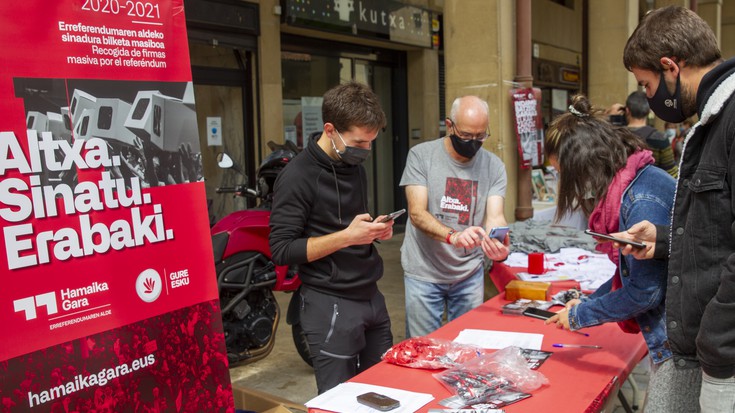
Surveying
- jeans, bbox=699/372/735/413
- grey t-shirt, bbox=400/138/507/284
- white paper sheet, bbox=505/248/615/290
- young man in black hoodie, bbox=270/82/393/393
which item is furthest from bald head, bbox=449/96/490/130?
jeans, bbox=699/372/735/413

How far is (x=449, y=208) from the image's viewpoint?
3.41 m

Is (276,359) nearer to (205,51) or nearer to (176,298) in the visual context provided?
(176,298)

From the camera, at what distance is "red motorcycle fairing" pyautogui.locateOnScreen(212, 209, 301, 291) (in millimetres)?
4246

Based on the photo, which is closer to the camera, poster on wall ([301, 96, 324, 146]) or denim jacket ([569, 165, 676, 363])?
denim jacket ([569, 165, 676, 363])

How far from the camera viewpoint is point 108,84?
1.87 meters

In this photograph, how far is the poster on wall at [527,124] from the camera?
5.96 metres

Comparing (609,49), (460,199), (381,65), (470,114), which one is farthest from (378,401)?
(609,49)

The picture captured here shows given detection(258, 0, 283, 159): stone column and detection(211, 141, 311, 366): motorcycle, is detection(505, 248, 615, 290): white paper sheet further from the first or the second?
detection(258, 0, 283, 159): stone column

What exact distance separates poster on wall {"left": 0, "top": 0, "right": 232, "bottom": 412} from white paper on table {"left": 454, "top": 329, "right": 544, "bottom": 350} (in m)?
1.04

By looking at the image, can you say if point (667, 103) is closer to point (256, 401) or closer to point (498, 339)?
point (498, 339)

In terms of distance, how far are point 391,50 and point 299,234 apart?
7.86 metres

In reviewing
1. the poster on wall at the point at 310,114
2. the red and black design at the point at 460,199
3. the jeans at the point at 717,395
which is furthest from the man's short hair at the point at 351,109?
the poster on wall at the point at 310,114

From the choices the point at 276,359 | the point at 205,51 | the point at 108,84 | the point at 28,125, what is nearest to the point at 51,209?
the point at 28,125

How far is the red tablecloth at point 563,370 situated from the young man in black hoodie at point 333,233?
0.25 meters
